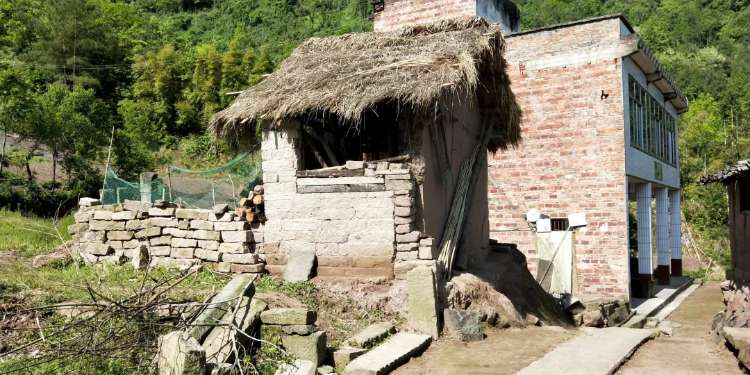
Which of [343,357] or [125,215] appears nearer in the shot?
[343,357]

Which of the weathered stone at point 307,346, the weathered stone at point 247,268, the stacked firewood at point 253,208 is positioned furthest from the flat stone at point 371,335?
the stacked firewood at point 253,208

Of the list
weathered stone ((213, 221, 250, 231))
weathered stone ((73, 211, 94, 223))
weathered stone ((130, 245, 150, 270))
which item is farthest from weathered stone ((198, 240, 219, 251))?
weathered stone ((73, 211, 94, 223))

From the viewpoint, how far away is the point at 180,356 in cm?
492

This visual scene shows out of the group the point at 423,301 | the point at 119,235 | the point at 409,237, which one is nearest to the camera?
the point at 423,301

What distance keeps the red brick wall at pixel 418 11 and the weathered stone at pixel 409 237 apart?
9948 mm

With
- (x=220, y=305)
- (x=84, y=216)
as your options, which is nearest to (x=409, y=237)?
(x=220, y=305)

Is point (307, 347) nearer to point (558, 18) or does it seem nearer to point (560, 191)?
point (560, 191)

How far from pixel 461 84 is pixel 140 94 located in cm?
2839

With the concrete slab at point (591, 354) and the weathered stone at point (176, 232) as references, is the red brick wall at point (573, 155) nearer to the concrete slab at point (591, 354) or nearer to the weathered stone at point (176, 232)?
the concrete slab at point (591, 354)

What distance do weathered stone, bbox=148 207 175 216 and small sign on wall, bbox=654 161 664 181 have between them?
1268cm

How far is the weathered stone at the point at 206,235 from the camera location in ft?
30.0

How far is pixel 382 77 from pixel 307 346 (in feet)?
13.0

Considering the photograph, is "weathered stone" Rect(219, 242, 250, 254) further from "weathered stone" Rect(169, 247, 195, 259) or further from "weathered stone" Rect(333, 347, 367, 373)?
"weathered stone" Rect(333, 347, 367, 373)

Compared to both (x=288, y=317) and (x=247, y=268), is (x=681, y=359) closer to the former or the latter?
(x=288, y=317)
